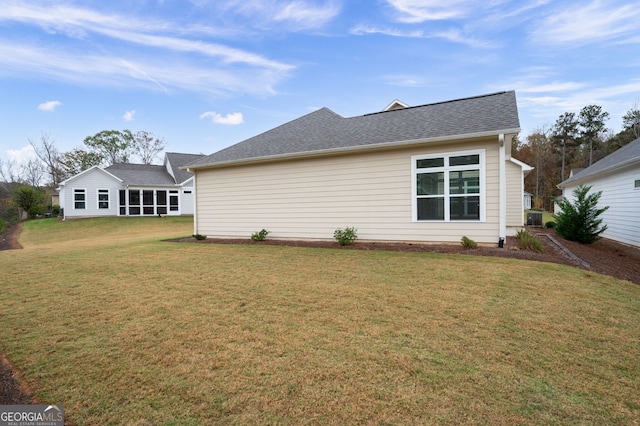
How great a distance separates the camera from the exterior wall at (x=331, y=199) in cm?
812

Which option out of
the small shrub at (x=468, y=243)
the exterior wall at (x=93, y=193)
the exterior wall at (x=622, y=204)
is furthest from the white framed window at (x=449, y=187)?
the exterior wall at (x=93, y=193)

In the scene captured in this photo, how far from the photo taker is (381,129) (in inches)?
390

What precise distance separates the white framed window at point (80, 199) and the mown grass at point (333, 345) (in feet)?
76.5

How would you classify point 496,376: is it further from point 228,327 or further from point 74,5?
point 74,5

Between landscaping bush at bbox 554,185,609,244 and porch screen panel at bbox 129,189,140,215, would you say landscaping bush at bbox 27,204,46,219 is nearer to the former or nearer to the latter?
porch screen panel at bbox 129,189,140,215

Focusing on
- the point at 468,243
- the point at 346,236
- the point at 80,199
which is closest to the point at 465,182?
the point at 468,243

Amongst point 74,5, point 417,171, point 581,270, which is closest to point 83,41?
point 74,5

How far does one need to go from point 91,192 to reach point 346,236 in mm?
25535

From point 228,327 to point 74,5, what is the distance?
11.9 metres

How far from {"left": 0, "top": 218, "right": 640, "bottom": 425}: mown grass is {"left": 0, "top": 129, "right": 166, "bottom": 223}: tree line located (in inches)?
1669

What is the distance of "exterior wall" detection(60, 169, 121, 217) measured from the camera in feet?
80.8

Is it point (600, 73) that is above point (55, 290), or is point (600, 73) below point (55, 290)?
above

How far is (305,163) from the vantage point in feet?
33.0

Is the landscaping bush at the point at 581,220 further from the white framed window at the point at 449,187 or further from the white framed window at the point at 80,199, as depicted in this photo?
the white framed window at the point at 80,199
